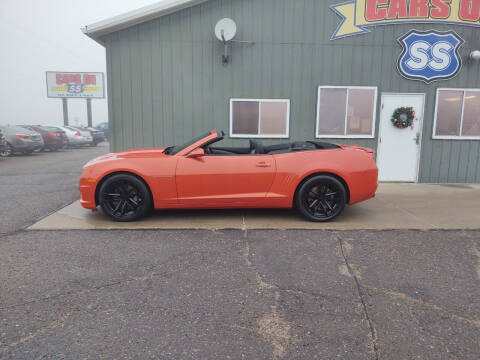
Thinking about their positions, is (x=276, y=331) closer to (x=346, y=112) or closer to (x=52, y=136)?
(x=346, y=112)

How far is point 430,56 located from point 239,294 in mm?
7665

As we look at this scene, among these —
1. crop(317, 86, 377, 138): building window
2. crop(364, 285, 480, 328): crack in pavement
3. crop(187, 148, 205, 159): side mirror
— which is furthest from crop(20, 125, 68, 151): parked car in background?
crop(364, 285, 480, 328): crack in pavement

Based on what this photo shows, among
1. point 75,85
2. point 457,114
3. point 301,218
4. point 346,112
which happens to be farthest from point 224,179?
point 75,85

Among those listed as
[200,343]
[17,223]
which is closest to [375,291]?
[200,343]

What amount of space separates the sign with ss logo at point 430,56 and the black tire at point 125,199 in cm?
653

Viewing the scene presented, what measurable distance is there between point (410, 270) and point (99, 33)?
7.40m

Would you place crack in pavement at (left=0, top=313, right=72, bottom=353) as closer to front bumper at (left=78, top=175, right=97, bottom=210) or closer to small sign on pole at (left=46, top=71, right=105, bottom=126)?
front bumper at (left=78, top=175, right=97, bottom=210)

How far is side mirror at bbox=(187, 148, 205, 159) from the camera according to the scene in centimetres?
477

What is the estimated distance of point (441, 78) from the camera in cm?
792

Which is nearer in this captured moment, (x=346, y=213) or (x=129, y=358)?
(x=129, y=358)

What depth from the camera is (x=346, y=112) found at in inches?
316

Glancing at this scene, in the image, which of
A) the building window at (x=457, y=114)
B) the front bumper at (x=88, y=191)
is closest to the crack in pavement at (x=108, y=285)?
the front bumper at (x=88, y=191)

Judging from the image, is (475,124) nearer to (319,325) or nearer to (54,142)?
(319,325)

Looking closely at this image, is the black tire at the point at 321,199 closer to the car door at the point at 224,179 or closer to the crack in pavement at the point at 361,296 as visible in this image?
the car door at the point at 224,179
